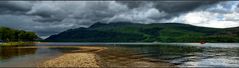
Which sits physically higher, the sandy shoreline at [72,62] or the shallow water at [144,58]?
the sandy shoreline at [72,62]

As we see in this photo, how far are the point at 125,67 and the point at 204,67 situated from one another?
13976 mm

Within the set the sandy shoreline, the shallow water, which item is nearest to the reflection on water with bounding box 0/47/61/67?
the shallow water

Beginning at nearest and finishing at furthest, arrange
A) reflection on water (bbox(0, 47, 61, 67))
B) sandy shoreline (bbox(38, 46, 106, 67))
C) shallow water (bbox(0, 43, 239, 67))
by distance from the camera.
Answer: sandy shoreline (bbox(38, 46, 106, 67))
reflection on water (bbox(0, 47, 61, 67))
shallow water (bbox(0, 43, 239, 67))

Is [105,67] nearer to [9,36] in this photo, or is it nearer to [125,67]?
[125,67]

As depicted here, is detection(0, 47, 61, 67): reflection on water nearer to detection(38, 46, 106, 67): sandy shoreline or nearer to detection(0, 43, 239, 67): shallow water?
detection(0, 43, 239, 67): shallow water

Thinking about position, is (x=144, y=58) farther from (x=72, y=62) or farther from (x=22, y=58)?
(x=22, y=58)

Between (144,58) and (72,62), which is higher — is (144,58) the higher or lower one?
the lower one

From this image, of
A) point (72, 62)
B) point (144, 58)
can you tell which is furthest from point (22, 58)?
point (144, 58)

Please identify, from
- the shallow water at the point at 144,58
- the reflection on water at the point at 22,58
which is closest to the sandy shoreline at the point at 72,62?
the shallow water at the point at 144,58

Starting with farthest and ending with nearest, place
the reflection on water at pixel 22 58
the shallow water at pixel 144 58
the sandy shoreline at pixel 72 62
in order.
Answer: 1. the shallow water at pixel 144 58
2. the reflection on water at pixel 22 58
3. the sandy shoreline at pixel 72 62

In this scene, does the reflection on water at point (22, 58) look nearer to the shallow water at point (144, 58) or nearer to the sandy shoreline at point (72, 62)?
the shallow water at point (144, 58)

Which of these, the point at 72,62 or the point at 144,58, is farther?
the point at 144,58

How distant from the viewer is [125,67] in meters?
43.0

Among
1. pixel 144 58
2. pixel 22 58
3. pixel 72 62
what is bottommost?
pixel 144 58
